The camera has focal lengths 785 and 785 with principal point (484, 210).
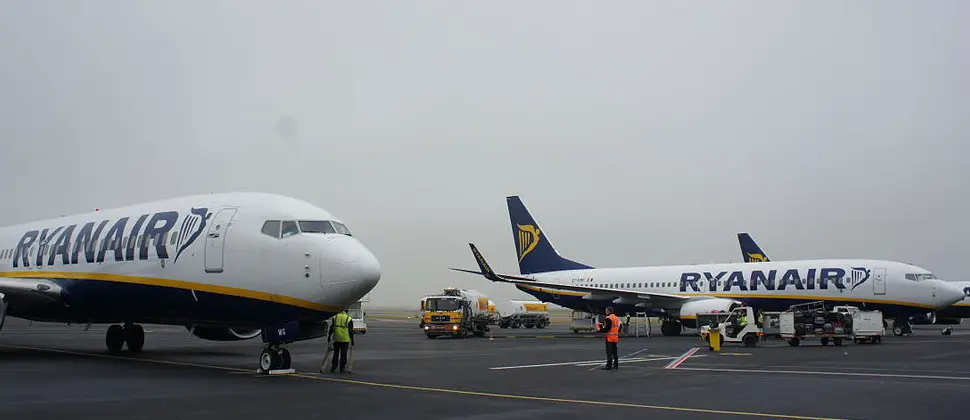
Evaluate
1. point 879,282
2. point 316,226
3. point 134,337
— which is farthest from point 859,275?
point 134,337

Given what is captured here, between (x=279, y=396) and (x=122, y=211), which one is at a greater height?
(x=122, y=211)

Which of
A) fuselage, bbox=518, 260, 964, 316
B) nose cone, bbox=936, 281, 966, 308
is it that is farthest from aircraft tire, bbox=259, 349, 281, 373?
nose cone, bbox=936, 281, 966, 308

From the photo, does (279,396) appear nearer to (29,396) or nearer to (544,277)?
(29,396)

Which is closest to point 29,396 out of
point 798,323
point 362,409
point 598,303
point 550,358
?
point 362,409

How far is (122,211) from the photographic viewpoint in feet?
75.7

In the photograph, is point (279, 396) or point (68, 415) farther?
point (279, 396)

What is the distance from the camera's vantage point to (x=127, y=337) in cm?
2631

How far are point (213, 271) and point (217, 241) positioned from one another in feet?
2.31

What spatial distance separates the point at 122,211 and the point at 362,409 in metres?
14.4

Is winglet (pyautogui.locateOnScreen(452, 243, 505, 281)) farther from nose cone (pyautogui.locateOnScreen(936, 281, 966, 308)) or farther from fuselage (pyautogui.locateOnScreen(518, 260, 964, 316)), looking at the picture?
nose cone (pyautogui.locateOnScreen(936, 281, 966, 308))

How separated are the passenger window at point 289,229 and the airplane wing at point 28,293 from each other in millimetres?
9182

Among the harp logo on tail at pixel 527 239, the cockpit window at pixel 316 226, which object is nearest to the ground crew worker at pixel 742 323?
the cockpit window at pixel 316 226

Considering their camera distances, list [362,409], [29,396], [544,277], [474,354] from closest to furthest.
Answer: [362,409], [29,396], [474,354], [544,277]

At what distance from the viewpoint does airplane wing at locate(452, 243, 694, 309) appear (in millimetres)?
44219
